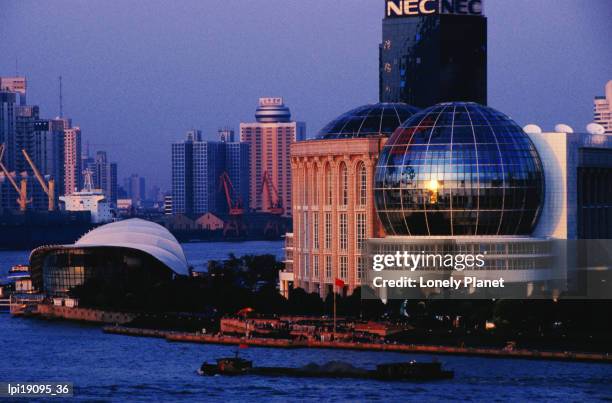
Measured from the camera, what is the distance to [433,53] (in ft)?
539

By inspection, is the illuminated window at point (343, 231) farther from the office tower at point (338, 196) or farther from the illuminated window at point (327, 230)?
the illuminated window at point (327, 230)

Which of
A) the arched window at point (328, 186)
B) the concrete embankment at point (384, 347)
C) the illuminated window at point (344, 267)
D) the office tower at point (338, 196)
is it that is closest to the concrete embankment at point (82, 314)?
the concrete embankment at point (384, 347)

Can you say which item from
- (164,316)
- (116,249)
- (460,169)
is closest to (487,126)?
(460,169)

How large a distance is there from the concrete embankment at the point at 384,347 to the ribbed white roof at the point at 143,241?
31366mm

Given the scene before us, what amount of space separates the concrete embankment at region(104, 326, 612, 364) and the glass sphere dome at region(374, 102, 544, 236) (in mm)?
14147

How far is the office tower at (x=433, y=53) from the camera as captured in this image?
523 feet

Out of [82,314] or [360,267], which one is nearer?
[360,267]

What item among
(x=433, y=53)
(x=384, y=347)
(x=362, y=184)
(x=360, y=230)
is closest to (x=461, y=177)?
(x=362, y=184)

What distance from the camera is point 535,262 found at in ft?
376

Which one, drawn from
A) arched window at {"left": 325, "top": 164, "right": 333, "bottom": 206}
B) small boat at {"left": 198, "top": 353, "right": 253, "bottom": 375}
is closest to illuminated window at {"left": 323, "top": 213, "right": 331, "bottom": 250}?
arched window at {"left": 325, "top": 164, "right": 333, "bottom": 206}

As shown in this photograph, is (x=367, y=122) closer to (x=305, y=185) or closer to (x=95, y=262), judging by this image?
(x=305, y=185)

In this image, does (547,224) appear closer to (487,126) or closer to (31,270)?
(487,126)

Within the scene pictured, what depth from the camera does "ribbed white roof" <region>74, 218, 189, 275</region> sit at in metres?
147

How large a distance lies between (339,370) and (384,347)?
417 inches
